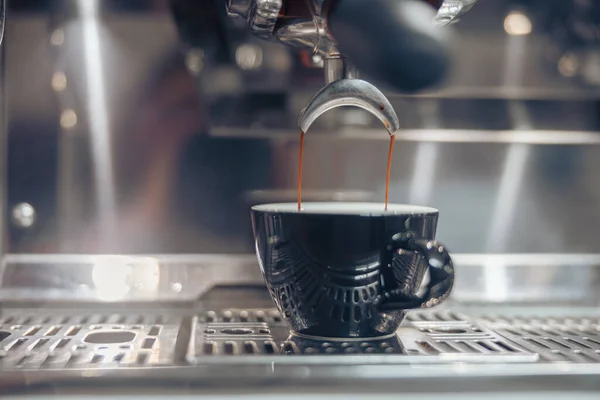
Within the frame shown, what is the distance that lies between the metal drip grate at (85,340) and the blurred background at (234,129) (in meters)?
0.11

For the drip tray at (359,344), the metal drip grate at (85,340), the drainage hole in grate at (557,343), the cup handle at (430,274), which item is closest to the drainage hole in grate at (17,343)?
the metal drip grate at (85,340)

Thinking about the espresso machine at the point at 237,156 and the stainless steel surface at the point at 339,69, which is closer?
the stainless steel surface at the point at 339,69

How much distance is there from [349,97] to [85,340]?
0.82 feet

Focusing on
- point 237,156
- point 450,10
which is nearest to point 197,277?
point 237,156

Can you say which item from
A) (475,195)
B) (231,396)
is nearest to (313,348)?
(231,396)

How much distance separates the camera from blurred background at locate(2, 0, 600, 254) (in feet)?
2.21

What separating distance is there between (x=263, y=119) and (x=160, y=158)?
103 millimetres

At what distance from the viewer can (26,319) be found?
59 centimetres

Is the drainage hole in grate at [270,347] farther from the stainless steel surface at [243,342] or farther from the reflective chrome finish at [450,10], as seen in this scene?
the reflective chrome finish at [450,10]

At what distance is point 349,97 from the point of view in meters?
0.50

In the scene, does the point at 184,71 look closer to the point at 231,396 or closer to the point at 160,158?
the point at 160,158

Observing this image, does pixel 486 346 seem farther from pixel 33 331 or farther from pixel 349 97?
pixel 33 331

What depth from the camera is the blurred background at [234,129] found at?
672 millimetres

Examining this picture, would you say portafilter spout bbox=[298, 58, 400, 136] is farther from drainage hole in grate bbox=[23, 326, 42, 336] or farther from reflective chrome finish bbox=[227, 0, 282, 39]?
drainage hole in grate bbox=[23, 326, 42, 336]
